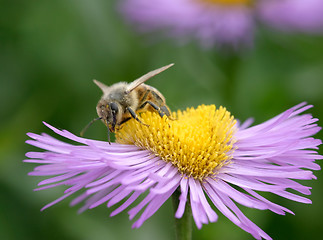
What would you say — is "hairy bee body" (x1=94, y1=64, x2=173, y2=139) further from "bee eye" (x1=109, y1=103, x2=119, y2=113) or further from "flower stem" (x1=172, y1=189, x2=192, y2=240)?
"flower stem" (x1=172, y1=189, x2=192, y2=240)

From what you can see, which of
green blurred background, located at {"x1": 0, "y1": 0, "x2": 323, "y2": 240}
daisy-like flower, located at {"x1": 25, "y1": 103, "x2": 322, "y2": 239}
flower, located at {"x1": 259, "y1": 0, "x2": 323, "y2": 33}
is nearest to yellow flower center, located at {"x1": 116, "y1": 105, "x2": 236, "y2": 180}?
daisy-like flower, located at {"x1": 25, "y1": 103, "x2": 322, "y2": 239}

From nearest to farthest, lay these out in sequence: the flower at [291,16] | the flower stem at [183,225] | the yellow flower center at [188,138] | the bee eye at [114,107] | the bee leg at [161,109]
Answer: the flower stem at [183,225]
the yellow flower center at [188,138]
the bee eye at [114,107]
the bee leg at [161,109]
the flower at [291,16]

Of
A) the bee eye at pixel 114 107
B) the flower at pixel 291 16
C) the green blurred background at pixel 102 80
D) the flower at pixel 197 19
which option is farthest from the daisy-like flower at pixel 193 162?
the flower at pixel 291 16

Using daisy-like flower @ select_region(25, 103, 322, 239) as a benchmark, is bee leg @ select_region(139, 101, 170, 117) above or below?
above

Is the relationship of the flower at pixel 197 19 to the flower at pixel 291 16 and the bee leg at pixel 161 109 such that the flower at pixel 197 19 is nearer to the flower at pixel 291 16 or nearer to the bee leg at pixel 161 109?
the flower at pixel 291 16

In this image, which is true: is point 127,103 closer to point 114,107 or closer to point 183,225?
point 114,107

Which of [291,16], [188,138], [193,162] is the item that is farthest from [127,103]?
[291,16]

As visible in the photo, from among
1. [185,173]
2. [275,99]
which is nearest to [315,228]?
[275,99]

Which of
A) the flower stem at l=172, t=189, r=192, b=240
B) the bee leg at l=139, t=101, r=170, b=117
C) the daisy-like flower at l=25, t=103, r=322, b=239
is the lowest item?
the flower stem at l=172, t=189, r=192, b=240
